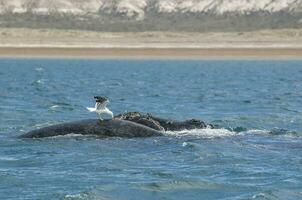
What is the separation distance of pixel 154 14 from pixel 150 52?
49161 mm

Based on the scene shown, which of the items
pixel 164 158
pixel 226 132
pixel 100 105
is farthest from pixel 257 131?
pixel 164 158

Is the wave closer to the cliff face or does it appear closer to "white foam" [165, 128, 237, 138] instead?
"white foam" [165, 128, 237, 138]

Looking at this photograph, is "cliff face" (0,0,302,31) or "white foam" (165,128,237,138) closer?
"white foam" (165,128,237,138)

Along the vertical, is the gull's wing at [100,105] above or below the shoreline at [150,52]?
above

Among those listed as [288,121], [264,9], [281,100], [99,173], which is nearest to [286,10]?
[264,9]

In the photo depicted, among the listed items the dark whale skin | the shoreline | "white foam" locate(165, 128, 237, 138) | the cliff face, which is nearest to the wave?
"white foam" locate(165, 128, 237, 138)

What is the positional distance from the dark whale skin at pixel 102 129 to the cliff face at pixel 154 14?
114 meters

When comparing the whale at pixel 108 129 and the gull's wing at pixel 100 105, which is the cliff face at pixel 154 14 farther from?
the gull's wing at pixel 100 105

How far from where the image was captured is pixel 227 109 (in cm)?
3775

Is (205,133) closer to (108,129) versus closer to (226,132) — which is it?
(226,132)

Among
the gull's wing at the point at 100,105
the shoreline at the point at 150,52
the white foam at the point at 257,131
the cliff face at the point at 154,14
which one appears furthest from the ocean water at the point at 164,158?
the cliff face at the point at 154,14

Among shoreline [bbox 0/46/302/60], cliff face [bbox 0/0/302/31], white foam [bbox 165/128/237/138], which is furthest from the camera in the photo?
cliff face [bbox 0/0/302/31]

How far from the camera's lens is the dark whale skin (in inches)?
976

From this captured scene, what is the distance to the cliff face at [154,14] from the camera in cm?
14412
